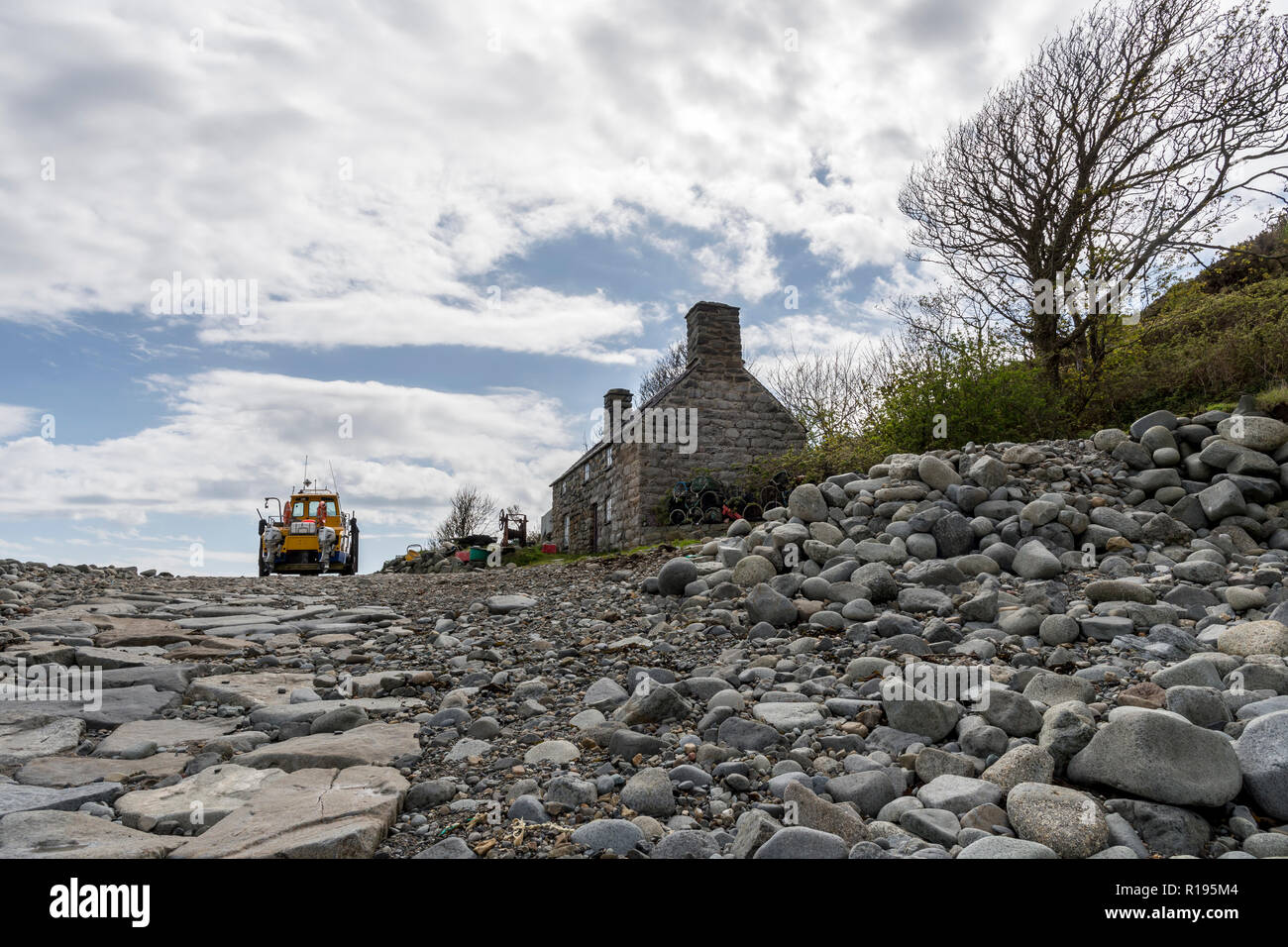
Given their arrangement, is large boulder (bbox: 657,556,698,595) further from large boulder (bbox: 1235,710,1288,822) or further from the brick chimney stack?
the brick chimney stack

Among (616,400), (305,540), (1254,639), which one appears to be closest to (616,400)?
(616,400)

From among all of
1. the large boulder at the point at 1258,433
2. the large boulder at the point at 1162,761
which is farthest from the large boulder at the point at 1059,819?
the large boulder at the point at 1258,433

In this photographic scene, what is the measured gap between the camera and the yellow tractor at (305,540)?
17.0 meters

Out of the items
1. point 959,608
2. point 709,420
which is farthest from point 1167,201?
point 959,608

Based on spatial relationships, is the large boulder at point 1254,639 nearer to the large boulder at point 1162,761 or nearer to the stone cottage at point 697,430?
the large boulder at point 1162,761

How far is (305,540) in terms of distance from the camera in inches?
672

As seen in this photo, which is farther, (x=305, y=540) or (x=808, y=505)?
(x=305, y=540)

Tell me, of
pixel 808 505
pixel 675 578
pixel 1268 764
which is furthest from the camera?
pixel 808 505

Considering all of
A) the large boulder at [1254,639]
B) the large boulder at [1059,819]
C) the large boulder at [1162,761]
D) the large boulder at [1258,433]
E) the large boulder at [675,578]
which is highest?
the large boulder at [1258,433]

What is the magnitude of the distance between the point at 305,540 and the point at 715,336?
33.1ft

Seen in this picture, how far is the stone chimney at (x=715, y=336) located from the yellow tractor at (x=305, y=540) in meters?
8.96

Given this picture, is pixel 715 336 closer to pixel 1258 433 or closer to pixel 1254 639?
pixel 1258 433
